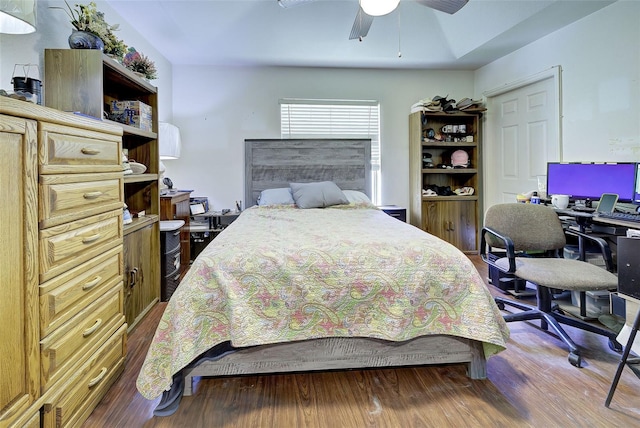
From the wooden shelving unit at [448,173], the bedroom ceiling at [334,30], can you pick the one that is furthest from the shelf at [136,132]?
the wooden shelving unit at [448,173]

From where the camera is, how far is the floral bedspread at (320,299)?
5.04ft

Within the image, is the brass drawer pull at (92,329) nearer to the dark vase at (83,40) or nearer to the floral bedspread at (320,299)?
the floral bedspread at (320,299)

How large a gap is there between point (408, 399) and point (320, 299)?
60cm

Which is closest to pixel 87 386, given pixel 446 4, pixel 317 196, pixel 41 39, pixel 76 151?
pixel 76 151

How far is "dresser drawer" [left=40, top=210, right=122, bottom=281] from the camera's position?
4.07 ft

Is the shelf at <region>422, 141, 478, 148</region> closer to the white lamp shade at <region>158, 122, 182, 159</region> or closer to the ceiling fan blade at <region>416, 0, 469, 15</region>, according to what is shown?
the ceiling fan blade at <region>416, 0, 469, 15</region>

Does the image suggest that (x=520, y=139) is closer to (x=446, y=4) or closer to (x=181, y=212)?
(x=446, y=4)

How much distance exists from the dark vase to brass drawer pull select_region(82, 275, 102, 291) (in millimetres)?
1320

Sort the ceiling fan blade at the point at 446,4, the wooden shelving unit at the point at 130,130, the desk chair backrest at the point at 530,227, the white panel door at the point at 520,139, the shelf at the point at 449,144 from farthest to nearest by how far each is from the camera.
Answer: the shelf at the point at 449,144 < the white panel door at the point at 520,139 < the desk chair backrest at the point at 530,227 < the ceiling fan blade at the point at 446,4 < the wooden shelving unit at the point at 130,130

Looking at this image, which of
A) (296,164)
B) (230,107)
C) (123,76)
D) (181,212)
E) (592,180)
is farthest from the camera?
(230,107)

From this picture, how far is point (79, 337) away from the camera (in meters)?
1.43

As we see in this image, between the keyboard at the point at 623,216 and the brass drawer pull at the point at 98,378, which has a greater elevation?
the keyboard at the point at 623,216

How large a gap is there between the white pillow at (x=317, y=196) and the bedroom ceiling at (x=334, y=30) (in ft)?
5.07

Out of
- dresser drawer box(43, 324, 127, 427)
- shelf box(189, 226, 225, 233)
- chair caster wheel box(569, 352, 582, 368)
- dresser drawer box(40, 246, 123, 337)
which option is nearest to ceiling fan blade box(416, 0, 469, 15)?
chair caster wheel box(569, 352, 582, 368)
